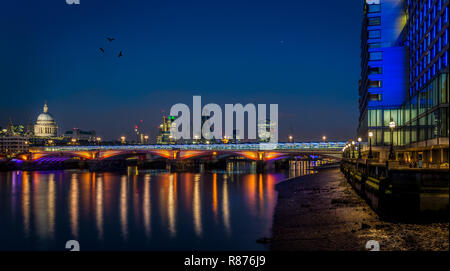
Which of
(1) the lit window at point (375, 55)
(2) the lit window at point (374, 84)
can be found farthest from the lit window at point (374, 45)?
(2) the lit window at point (374, 84)

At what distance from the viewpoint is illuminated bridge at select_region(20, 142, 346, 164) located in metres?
106

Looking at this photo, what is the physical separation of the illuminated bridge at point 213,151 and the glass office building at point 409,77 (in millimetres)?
30106

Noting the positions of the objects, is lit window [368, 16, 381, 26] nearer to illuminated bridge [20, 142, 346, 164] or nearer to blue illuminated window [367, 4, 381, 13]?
blue illuminated window [367, 4, 381, 13]

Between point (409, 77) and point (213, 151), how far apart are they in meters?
56.5

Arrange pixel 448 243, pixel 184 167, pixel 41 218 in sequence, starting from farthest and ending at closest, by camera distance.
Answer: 1. pixel 184 167
2. pixel 41 218
3. pixel 448 243

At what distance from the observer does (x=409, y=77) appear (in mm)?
70688

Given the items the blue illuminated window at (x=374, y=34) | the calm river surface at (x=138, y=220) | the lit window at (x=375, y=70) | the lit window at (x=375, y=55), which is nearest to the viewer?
the calm river surface at (x=138, y=220)

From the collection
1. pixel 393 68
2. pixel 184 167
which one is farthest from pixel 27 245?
pixel 184 167

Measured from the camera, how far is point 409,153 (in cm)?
5475

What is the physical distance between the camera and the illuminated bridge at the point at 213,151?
105500 mm

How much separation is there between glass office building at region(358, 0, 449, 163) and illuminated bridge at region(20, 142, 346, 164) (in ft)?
98.8

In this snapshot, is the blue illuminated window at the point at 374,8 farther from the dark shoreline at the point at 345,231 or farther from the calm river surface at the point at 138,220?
the dark shoreline at the point at 345,231

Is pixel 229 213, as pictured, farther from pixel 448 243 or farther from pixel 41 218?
pixel 448 243
